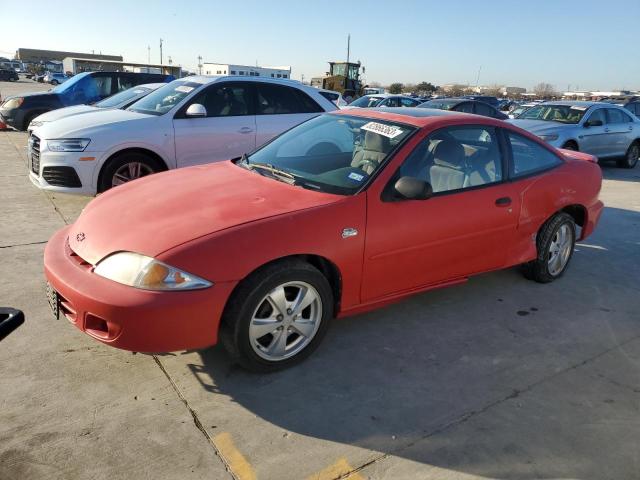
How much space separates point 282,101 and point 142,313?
5.16 meters

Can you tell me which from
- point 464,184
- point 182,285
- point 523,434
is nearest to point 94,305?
point 182,285

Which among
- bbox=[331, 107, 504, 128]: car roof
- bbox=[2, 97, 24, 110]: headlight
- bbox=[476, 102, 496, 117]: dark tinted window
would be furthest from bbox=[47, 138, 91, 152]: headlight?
bbox=[476, 102, 496, 117]: dark tinted window

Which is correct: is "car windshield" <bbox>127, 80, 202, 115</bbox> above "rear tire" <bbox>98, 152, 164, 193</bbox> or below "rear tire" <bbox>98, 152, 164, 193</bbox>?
above

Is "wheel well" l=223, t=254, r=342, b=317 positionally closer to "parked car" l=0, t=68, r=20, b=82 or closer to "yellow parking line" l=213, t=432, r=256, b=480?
"yellow parking line" l=213, t=432, r=256, b=480

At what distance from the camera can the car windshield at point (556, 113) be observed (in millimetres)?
10938

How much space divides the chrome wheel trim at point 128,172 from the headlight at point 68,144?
46 centimetres

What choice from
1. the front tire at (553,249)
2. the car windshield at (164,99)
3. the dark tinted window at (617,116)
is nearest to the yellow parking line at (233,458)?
the front tire at (553,249)

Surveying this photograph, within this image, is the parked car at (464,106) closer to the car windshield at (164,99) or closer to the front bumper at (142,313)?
the car windshield at (164,99)

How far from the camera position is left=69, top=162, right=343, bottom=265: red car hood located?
9.11 ft

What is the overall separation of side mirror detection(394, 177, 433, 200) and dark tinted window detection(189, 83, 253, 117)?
4.04 metres

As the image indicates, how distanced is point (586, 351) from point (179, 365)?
8.95 ft

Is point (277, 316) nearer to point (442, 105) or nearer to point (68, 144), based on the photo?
point (68, 144)

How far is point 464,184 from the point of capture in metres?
3.75

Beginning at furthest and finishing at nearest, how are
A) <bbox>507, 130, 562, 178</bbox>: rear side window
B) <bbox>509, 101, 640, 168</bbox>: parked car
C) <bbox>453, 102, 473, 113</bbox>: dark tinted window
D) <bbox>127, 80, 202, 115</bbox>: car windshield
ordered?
<bbox>453, 102, 473, 113</bbox>: dark tinted window < <bbox>509, 101, 640, 168</bbox>: parked car < <bbox>127, 80, 202, 115</bbox>: car windshield < <bbox>507, 130, 562, 178</bbox>: rear side window
